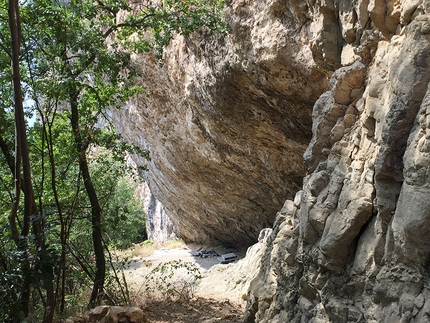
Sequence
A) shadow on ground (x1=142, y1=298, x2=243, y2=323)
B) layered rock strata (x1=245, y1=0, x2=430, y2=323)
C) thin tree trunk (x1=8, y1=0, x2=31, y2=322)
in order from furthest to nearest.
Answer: shadow on ground (x1=142, y1=298, x2=243, y2=323) → thin tree trunk (x1=8, y1=0, x2=31, y2=322) → layered rock strata (x1=245, y1=0, x2=430, y2=323)

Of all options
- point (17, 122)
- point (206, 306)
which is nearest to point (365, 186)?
point (17, 122)

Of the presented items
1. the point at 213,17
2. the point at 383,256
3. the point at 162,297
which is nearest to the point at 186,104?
the point at 213,17

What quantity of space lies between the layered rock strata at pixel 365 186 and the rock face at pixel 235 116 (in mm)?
1502

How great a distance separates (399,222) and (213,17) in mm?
4750

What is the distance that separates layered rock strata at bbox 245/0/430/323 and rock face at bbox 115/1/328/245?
1502 millimetres

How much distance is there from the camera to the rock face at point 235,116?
5621 mm

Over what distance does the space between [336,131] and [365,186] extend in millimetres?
746

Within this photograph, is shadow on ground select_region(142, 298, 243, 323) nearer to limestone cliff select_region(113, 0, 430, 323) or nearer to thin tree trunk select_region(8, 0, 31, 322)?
limestone cliff select_region(113, 0, 430, 323)

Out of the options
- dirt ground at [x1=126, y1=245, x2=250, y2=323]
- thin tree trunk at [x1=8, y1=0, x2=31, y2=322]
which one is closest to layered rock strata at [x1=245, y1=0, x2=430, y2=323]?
dirt ground at [x1=126, y1=245, x2=250, y2=323]

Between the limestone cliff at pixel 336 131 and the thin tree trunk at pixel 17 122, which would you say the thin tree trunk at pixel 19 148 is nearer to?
the thin tree trunk at pixel 17 122

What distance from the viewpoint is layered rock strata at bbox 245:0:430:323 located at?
2217 mm

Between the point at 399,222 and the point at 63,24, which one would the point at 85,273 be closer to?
the point at 63,24

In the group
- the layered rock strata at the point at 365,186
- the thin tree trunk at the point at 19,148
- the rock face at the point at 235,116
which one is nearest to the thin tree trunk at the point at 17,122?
the thin tree trunk at the point at 19,148

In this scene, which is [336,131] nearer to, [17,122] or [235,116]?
[17,122]
